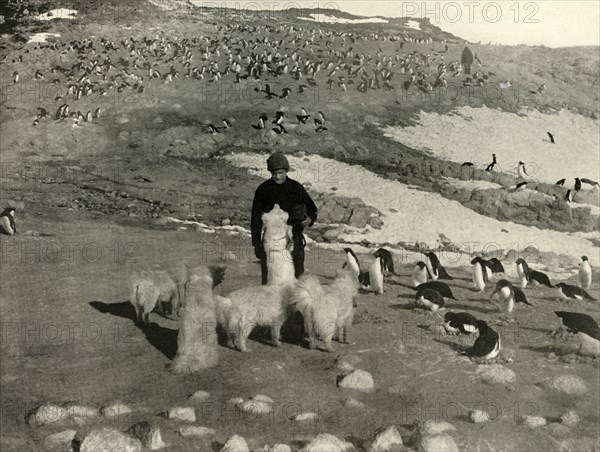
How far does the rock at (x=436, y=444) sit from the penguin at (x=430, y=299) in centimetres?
375

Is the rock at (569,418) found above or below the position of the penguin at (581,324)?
below

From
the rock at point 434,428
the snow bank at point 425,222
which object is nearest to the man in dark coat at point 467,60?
the snow bank at point 425,222

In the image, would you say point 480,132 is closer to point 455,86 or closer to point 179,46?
point 455,86

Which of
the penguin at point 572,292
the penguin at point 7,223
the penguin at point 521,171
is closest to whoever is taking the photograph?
the penguin at point 572,292

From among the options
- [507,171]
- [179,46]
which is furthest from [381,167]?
[179,46]

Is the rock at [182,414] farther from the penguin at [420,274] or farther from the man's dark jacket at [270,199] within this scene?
the penguin at [420,274]

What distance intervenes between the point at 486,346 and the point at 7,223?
9.26 meters

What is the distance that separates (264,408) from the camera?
22.0 ft

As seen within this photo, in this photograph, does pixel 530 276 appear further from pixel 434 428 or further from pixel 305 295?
pixel 434 428

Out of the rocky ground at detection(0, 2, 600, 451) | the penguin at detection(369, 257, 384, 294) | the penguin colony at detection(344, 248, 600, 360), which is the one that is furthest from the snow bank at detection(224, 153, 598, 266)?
the penguin at detection(369, 257, 384, 294)

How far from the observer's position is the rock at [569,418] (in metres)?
6.76

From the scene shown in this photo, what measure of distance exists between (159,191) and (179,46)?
31.1 feet

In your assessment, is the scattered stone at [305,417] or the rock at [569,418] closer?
the scattered stone at [305,417]

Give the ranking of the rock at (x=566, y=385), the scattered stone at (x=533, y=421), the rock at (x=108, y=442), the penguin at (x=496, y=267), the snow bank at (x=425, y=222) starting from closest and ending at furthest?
the rock at (x=108, y=442) → the scattered stone at (x=533, y=421) → the rock at (x=566, y=385) → the penguin at (x=496, y=267) → the snow bank at (x=425, y=222)
